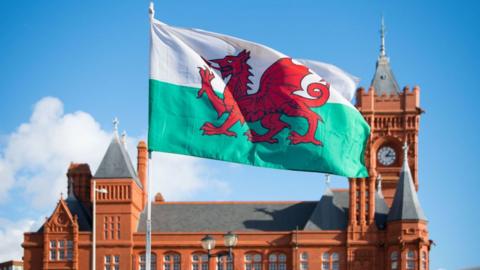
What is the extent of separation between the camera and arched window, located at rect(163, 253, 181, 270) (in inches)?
3858

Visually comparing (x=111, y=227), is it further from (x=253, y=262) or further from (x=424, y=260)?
(x=424, y=260)

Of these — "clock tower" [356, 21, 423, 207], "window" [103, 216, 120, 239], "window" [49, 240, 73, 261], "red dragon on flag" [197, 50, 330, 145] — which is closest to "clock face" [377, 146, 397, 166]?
"clock tower" [356, 21, 423, 207]

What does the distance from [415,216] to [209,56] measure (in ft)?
208

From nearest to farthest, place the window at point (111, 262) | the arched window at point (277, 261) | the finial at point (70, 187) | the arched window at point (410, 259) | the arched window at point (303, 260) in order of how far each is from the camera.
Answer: the arched window at point (410, 259) < the arched window at point (303, 260) < the window at point (111, 262) < the arched window at point (277, 261) < the finial at point (70, 187)

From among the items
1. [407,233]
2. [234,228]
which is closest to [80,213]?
[234,228]

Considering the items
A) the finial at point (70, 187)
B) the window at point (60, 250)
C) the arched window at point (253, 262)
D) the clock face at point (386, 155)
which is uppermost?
the clock face at point (386, 155)

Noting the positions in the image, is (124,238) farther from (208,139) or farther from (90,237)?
(208,139)

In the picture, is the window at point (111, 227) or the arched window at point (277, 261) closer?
the window at point (111, 227)

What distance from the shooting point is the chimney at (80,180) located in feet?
333

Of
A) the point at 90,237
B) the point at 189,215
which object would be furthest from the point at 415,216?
the point at 90,237

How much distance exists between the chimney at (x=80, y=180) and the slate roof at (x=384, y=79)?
29.4m

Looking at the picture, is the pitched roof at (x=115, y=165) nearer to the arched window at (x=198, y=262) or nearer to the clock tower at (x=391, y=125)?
the arched window at (x=198, y=262)

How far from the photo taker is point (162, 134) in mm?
31406

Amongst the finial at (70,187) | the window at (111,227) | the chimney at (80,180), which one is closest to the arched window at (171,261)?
the window at (111,227)
